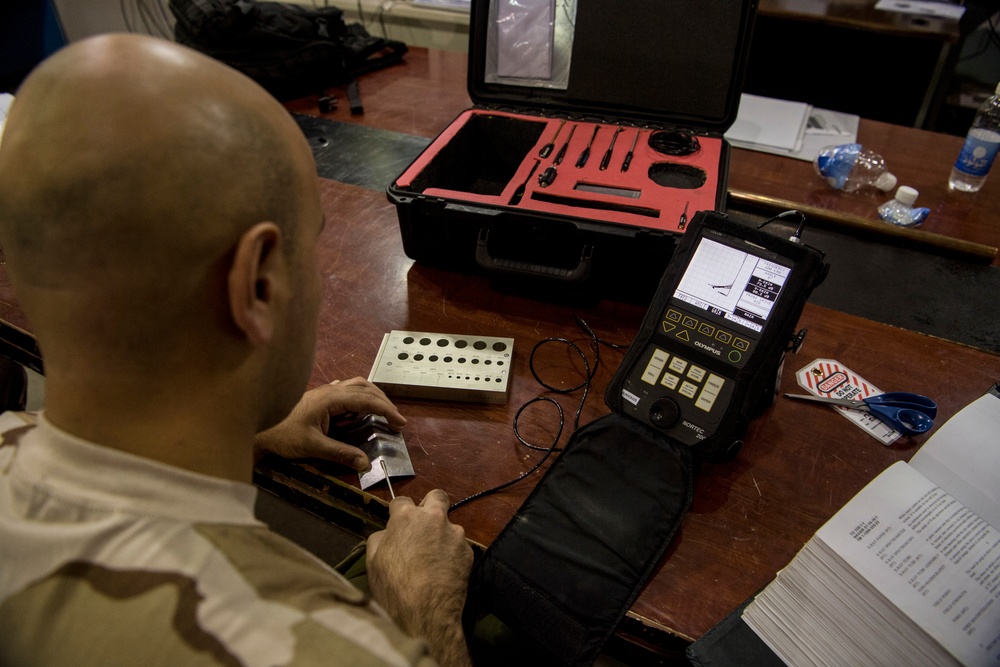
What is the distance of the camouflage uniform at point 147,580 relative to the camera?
1.39 ft

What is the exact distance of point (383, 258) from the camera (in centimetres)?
113

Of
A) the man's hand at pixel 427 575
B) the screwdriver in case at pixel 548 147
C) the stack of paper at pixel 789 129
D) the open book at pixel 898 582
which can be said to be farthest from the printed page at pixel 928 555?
the stack of paper at pixel 789 129

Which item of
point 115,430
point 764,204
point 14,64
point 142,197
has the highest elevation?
point 142,197

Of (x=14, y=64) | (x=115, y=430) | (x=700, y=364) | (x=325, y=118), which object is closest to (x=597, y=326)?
(x=700, y=364)

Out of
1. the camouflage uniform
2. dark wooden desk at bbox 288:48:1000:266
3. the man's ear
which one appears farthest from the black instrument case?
the camouflage uniform

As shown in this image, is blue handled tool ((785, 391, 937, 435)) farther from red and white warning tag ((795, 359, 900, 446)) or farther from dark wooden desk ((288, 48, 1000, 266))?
dark wooden desk ((288, 48, 1000, 266))

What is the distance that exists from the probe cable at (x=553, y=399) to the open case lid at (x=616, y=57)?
56cm

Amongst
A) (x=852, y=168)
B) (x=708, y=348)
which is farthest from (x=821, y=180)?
(x=708, y=348)

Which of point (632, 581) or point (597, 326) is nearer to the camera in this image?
point (632, 581)

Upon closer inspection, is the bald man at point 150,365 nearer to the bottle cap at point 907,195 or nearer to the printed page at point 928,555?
the printed page at point 928,555

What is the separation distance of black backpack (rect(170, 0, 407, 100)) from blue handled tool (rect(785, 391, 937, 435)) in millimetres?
1534

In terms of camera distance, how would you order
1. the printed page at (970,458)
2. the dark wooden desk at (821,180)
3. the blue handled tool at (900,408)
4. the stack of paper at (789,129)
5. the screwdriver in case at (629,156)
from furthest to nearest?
the stack of paper at (789,129) → the dark wooden desk at (821,180) → the screwdriver in case at (629,156) → the blue handled tool at (900,408) → the printed page at (970,458)

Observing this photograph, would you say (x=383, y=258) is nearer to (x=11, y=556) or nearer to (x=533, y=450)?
(x=533, y=450)

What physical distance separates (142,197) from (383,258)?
0.69 m
